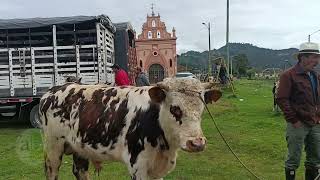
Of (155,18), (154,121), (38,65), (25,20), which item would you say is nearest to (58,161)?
(154,121)

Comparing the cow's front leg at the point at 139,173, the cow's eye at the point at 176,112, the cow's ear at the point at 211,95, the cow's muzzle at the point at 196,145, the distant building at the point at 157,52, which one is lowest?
the cow's front leg at the point at 139,173

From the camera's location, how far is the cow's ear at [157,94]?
15.6ft

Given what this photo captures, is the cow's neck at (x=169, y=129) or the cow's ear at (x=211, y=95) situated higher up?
the cow's ear at (x=211, y=95)

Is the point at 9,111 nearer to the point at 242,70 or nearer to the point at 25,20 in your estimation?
the point at 25,20

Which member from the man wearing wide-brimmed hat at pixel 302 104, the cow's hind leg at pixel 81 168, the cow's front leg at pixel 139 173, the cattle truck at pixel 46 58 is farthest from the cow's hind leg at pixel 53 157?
the cattle truck at pixel 46 58

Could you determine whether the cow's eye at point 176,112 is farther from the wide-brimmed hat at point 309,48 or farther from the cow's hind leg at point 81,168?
the wide-brimmed hat at point 309,48

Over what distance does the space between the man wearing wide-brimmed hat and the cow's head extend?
153cm

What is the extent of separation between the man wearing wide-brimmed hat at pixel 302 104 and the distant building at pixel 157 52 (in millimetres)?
57855

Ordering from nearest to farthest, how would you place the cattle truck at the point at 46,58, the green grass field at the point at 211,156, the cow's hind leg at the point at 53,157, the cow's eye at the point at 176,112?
1. the cow's eye at the point at 176,112
2. the cow's hind leg at the point at 53,157
3. the green grass field at the point at 211,156
4. the cattle truck at the point at 46,58

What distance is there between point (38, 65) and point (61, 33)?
111 centimetres

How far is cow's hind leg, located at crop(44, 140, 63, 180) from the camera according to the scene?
6.11m

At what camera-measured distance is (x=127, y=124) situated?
17.1 feet

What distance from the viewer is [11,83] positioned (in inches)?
543

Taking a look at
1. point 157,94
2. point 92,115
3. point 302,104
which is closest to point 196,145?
point 157,94
